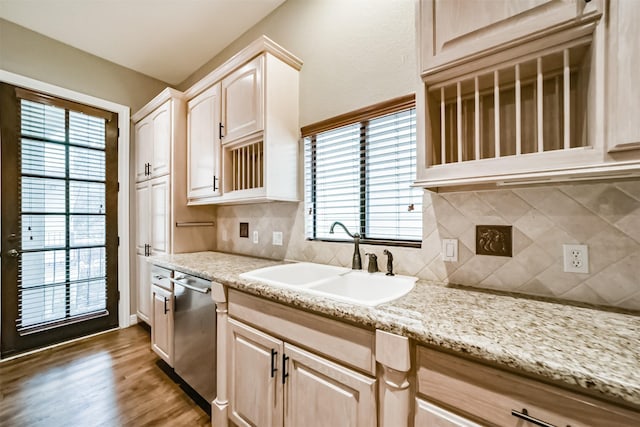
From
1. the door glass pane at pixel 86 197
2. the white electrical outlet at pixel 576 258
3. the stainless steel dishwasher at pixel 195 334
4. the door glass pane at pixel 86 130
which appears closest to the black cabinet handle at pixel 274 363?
the stainless steel dishwasher at pixel 195 334

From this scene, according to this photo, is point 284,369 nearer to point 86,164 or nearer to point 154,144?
point 154,144

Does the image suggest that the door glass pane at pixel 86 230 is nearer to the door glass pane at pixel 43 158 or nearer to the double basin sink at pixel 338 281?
the door glass pane at pixel 43 158

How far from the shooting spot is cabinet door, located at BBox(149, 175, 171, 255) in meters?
2.54

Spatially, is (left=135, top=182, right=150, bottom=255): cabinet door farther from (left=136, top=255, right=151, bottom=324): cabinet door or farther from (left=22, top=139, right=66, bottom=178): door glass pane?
(left=22, top=139, right=66, bottom=178): door glass pane

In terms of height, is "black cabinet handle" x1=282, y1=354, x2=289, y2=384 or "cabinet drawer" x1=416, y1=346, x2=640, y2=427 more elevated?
"cabinet drawer" x1=416, y1=346, x2=640, y2=427

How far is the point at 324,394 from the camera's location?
107 centimetres

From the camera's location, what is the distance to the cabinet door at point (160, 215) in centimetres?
254

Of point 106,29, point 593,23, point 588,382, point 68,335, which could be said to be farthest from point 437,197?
point 68,335

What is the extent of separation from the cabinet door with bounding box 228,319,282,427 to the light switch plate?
895 mm

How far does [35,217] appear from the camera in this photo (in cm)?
248

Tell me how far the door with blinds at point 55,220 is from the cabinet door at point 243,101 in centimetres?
178

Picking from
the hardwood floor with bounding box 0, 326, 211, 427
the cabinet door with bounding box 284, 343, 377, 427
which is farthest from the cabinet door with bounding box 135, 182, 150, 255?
the cabinet door with bounding box 284, 343, 377, 427

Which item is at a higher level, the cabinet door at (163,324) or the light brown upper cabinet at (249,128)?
the light brown upper cabinet at (249,128)

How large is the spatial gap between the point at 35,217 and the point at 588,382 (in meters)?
3.70
